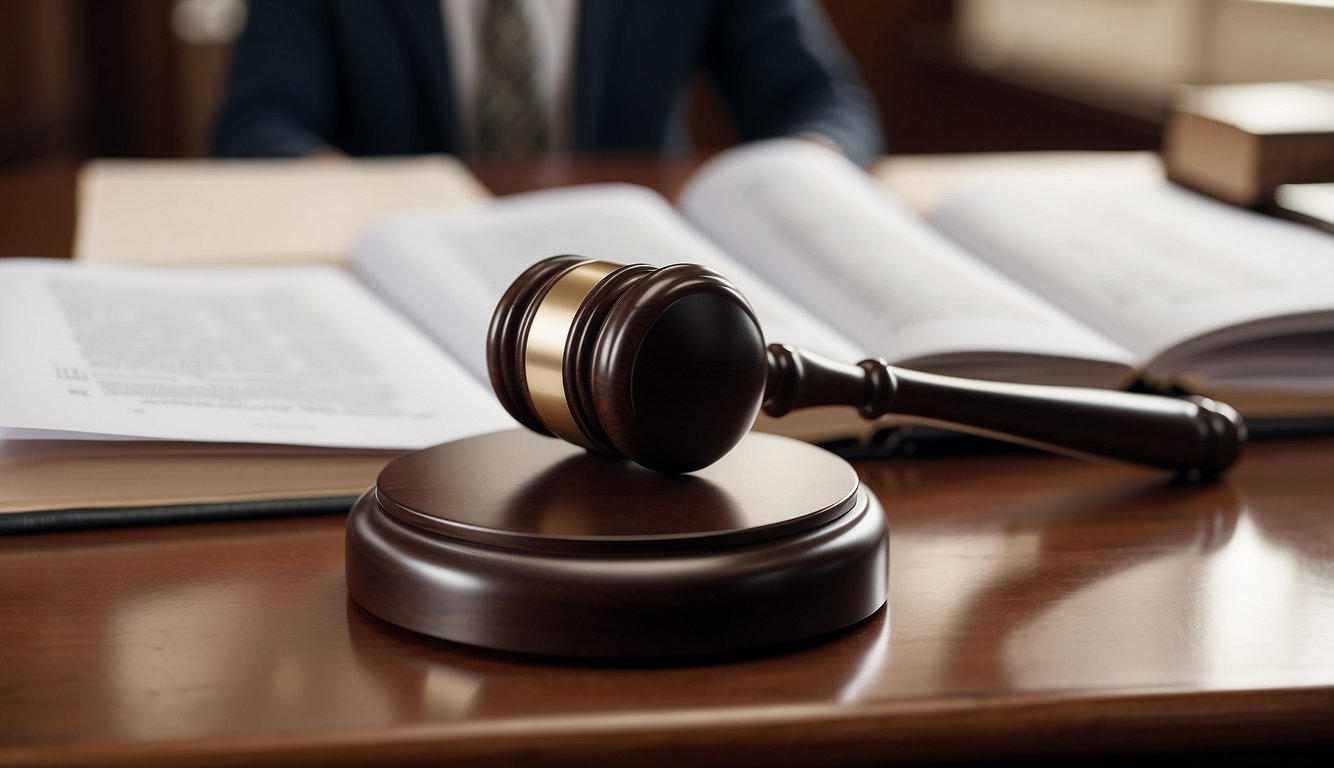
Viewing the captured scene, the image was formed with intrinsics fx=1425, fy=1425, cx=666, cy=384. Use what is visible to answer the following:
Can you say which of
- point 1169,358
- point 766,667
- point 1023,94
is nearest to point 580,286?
point 766,667

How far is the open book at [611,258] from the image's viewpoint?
670 millimetres

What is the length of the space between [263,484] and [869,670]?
12.5 inches

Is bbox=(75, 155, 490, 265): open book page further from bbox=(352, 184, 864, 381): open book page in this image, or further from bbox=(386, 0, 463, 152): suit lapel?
bbox=(386, 0, 463, 152): suit lapel

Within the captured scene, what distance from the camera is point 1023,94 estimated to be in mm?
3947

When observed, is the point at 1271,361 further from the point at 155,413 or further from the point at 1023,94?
the point at 1023,94

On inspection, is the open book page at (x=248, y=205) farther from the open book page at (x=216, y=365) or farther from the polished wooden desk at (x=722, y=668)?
the polished wooden desk at (x=722, y=668)

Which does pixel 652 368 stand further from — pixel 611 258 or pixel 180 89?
pixel 180 89

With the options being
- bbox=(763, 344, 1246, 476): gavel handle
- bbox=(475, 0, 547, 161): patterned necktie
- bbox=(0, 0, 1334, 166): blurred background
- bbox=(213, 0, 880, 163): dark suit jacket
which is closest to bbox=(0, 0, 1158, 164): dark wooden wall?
bbox=(0, 0, 1334, 166): blurred background

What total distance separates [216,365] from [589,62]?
1750 millimetres

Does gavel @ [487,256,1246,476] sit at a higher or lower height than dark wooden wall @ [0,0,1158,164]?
higher

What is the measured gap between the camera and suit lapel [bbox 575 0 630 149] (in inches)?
95.1

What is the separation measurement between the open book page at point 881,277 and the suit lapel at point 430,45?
1.16 meters

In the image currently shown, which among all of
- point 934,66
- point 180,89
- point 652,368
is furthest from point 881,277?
point 180,89

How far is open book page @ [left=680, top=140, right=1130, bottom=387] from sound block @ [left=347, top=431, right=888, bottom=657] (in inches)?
9.6
